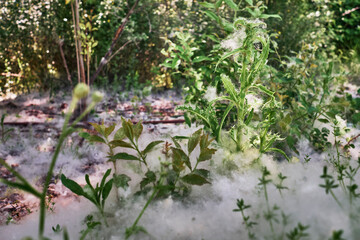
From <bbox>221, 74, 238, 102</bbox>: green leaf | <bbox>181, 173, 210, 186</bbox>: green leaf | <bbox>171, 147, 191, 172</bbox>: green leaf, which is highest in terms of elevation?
<bbox>221, 74, 238, 102</bbox>: green leaf

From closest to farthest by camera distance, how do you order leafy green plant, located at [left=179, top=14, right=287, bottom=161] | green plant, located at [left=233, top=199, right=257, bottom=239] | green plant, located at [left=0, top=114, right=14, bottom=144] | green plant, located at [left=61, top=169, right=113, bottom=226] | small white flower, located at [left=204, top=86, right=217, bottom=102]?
green plant, located at [left=233, top=199, right=257, bottom=239]
green plant, located at [left=61, top=169, right=113, bottom=226]
leafy green plant, located at [left=179, top=14, right=287, bottom=161]
small white flower, located at [left=204, top=86, right=217, bottom=102]
green plant, located at [left=0, top=114, right=14, bottom=144]

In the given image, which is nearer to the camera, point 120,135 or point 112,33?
point 120,135

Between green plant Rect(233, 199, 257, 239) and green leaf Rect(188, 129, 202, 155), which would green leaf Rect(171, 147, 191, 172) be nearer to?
green leaf Rect(188, 129, 202, 155)

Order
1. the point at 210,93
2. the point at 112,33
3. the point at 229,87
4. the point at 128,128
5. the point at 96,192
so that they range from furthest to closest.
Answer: the point at 112,33 → the point at 210,93 → the point at 229,87 → the point at 128,128 → the point at 96,192

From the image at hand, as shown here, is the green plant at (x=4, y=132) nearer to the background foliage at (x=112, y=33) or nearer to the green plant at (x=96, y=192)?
the background foliage at (x=112, y=33)

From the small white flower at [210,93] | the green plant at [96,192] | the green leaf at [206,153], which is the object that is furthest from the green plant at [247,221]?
the small white flower at [210,93]

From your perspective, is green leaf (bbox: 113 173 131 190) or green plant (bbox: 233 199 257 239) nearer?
green plant (bbox: 233 199 257 239)

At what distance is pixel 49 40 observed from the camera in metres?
3.60

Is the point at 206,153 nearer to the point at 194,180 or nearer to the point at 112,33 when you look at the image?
the point at 194,180

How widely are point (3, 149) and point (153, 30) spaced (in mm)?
2281

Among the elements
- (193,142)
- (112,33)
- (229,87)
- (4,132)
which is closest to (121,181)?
(193,142)

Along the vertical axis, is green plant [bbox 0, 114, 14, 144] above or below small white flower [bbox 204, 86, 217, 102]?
below

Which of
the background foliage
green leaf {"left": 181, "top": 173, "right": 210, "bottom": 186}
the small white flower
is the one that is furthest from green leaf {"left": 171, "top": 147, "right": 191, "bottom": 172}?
the background foliage

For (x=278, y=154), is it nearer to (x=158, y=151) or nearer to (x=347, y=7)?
(x=158, y=151)
